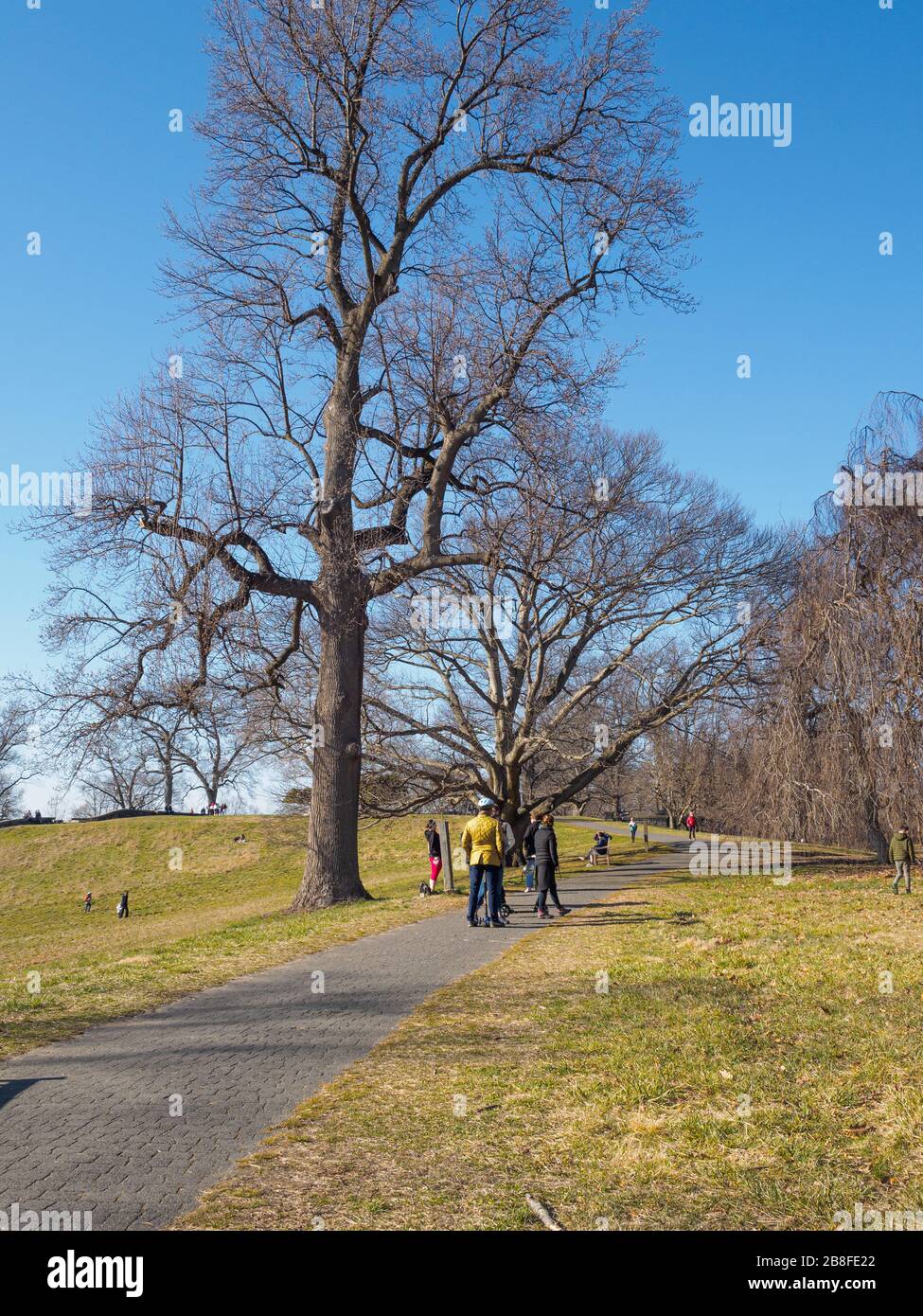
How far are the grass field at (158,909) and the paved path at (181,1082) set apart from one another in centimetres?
79

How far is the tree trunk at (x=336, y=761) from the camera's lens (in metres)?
19.0

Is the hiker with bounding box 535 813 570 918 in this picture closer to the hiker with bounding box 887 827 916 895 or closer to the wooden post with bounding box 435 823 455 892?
the wooden post with bounding box 435 823 455 892

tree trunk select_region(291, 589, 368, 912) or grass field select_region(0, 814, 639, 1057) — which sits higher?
tree trunk select_region(291, 589, 368, 912)

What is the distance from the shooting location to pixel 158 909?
124 feet

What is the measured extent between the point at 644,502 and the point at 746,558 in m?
3.47

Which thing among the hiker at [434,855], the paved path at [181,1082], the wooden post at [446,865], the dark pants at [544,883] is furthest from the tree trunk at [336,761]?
the paved path at [181,1082]

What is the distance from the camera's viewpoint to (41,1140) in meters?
5.35

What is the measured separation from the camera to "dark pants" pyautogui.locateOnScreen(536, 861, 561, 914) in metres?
16.2

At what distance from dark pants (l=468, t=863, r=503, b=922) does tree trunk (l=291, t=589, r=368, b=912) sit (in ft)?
14.1

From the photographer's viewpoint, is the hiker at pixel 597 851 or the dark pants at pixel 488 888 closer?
the dark pants at pixel 488 888

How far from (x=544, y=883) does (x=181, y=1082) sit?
1038 centimetres

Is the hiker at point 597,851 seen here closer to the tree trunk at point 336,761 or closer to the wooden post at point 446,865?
the wooden post at point 446,865

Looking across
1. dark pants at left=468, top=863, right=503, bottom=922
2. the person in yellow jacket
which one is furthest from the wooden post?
dark pants at left=468, top=863, right=503, bottom=922
